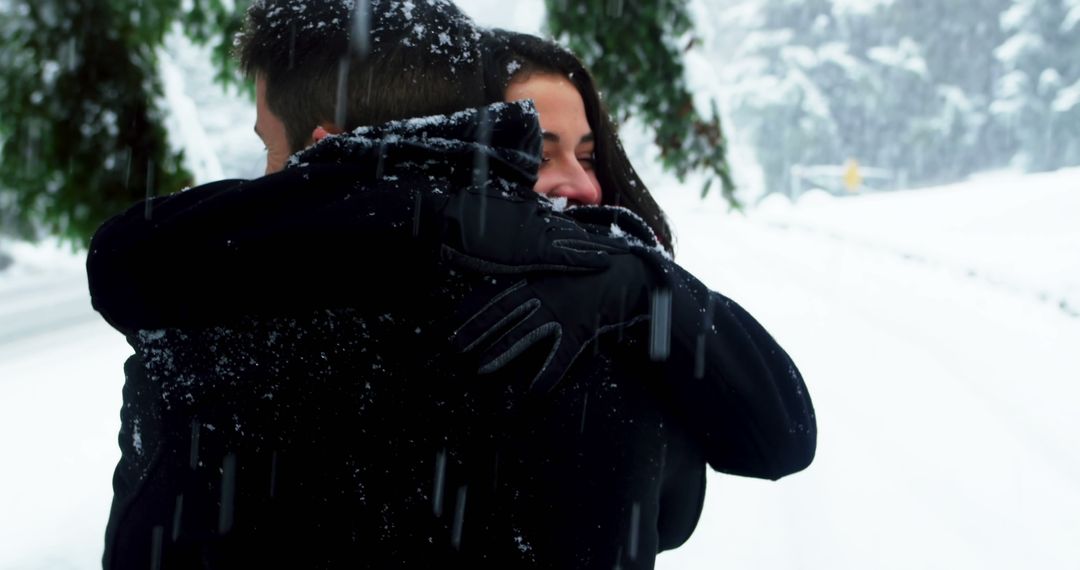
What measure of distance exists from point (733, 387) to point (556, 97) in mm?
1078

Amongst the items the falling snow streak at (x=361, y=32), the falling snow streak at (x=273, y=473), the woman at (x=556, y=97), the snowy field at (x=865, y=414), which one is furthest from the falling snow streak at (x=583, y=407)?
the snowy field at (x=865, y=414)

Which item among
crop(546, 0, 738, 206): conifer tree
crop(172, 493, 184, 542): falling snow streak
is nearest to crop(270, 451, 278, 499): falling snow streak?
crop(172, 493, 184, 542): falling snow streak

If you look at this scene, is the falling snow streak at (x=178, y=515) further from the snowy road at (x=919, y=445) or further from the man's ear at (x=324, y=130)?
the snowy road at (x=919, y=445)

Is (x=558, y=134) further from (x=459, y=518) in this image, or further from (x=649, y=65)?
(x=649, y=65)

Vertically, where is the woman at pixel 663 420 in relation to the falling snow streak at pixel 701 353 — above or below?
below

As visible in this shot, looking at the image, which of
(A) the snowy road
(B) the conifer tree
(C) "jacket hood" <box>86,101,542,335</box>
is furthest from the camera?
(B) the conifer tree

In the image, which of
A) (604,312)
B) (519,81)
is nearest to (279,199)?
(604,312)

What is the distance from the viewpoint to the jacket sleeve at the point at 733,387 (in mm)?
993

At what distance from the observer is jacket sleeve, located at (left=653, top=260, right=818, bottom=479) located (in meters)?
0.99

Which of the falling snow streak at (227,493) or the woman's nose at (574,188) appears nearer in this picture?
the falling snow streak at (227,493)

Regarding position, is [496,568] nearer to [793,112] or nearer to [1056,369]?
[1056,369]

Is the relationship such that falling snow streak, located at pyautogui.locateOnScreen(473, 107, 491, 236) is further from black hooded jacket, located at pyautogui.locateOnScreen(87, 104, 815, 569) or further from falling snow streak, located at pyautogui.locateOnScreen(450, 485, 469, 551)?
falling snow streak, located at pyautogui.locateOnScreen(450, 485, 469, 551)

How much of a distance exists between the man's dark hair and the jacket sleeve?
1.20 ft

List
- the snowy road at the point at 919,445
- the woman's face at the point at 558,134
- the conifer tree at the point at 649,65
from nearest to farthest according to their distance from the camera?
the woman's face at the point at 558,134 → the snowy road at the point at 919,445 → the conifer tree at the point at 649,65
